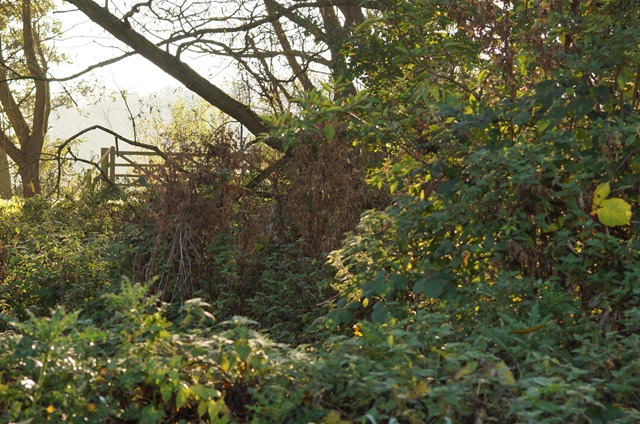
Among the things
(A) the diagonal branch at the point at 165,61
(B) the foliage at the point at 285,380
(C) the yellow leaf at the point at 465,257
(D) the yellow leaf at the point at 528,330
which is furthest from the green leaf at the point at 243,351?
(A) the diagonal branch at the point at 165,61

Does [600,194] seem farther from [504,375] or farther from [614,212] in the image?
[504,375]

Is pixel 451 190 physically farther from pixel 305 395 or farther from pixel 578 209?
pixel 305 395

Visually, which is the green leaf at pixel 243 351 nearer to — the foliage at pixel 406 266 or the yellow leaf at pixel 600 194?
the foliage at pixel 406 266

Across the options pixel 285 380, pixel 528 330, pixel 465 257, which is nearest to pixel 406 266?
pixel 465 257

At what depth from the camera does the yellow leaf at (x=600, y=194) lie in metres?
4.25

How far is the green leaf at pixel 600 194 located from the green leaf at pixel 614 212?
26 mm

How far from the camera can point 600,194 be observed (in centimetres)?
429

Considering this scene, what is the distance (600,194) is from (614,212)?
0.12 m

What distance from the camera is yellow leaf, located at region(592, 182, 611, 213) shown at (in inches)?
167

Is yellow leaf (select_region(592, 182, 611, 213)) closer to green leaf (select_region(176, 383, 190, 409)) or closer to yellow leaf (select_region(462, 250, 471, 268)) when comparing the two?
yellow leaf (select_region(462, 250, 471, 268))

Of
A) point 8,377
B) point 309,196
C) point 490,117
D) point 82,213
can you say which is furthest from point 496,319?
point 82,213

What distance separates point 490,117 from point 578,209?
2.33 ft

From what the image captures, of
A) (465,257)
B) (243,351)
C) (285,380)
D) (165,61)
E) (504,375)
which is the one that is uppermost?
(165,61)

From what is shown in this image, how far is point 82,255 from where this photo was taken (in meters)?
7.69
